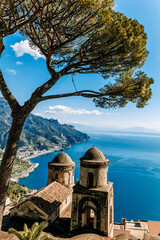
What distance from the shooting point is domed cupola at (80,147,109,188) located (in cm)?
1074

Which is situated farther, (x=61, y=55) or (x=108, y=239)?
(x=61, y=55)

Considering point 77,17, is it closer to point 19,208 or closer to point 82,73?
point 82,73

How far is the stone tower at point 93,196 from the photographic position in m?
9.98

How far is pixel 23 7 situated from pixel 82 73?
14.5ft

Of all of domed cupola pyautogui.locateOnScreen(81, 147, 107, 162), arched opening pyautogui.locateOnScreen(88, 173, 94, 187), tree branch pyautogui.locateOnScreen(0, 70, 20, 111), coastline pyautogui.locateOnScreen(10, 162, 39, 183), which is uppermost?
tree branch pyautogui.locateOnScreen(0, 70, 20, 111)

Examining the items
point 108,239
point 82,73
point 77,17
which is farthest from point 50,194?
point 77,17

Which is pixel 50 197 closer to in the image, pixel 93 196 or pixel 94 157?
pixel 93 196

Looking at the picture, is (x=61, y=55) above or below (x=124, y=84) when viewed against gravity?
above

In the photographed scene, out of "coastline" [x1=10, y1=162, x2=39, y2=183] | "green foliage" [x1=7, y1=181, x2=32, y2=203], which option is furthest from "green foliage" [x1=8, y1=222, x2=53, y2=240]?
"coastline" [x1=10, y1=162, x2=39, y2=183]

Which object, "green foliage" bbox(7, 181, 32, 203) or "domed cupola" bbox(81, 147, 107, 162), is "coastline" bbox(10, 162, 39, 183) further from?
"domed cupola" bbox(81, 147, 107, 162)

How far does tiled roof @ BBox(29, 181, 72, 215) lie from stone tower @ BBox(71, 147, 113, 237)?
7.54 feet

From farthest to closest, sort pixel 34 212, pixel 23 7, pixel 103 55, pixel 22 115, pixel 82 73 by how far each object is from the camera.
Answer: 1. pixel 34 212
2. pixel 82 73
3. pixel 103 55
4. pixel 23 7
5. pixel 22 115

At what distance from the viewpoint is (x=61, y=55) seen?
1012 cm

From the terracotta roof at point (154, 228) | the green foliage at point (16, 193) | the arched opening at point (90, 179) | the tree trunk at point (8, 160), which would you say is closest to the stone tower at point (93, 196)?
the arched opening at point (90, 179)
